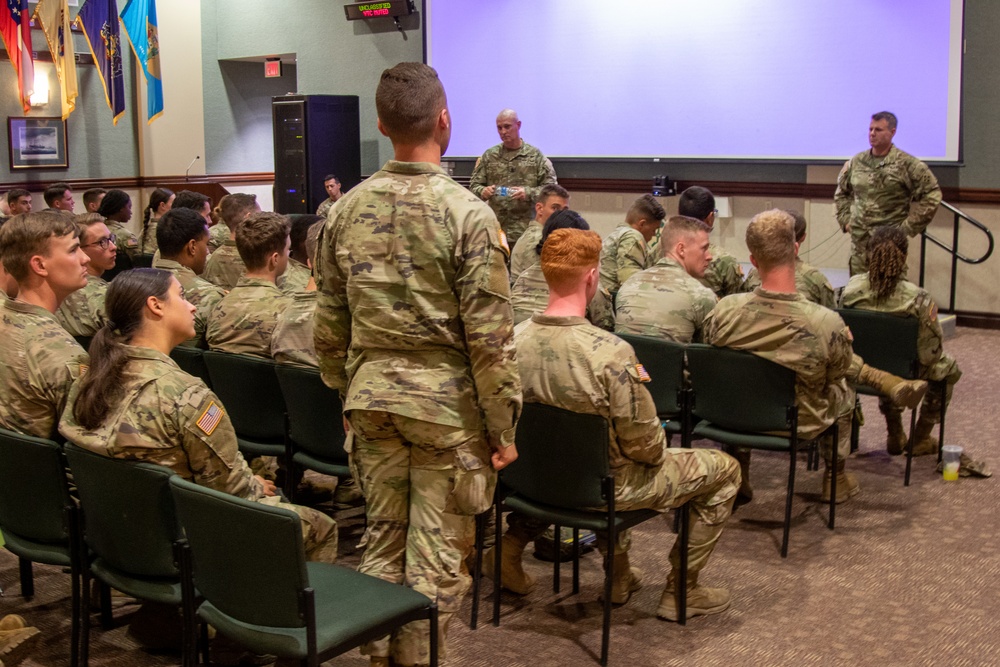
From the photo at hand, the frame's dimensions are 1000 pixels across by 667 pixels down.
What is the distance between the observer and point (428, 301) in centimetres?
252

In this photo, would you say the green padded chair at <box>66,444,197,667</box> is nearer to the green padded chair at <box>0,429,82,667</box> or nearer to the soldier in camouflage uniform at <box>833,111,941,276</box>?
the green padded chair at <box>0,429,82,667</box>

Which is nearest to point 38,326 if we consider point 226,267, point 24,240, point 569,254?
point 24,240

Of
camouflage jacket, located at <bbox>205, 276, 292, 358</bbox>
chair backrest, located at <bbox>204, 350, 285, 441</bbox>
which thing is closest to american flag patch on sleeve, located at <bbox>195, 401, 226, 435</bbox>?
chair backrest, located at <bbox>204, 350, 285, 441</bbox>

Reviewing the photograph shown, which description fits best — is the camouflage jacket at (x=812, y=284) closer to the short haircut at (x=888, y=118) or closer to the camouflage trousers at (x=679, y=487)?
the camouflage trousers at (x=679, y=487)

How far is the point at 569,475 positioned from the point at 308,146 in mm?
8289

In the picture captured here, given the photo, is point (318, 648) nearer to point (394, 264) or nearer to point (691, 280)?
point (394, 264)

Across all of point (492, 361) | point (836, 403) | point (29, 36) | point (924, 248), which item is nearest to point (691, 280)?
point (836, 403)

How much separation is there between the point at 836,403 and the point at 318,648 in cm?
246

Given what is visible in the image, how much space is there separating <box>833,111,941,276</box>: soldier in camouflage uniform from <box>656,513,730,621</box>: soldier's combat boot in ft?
14.8

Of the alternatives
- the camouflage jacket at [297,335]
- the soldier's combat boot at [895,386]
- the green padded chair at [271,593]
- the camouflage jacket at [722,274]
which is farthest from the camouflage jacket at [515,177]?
the green padded chair at [271,593]

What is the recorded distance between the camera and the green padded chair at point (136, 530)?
2.49m

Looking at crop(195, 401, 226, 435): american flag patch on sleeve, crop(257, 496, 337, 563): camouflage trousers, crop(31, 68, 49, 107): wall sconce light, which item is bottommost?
crop(257, 496, 337, 563): camouflage trousers

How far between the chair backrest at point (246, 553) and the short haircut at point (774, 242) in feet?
7.57

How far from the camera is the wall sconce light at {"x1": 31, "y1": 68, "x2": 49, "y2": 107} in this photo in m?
10.8
